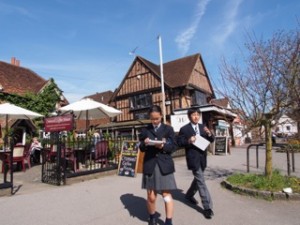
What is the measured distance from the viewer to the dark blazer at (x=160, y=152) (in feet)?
14.0

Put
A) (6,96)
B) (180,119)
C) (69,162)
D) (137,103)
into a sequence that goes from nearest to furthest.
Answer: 1. (69,162)
2. (180,119)
3. (6,96)
4. (137,103)

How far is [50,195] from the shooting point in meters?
6.75

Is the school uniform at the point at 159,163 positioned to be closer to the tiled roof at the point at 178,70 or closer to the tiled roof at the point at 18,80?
the tiled roof at the point at 178,70

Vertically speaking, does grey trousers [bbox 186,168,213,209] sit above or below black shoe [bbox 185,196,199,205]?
above

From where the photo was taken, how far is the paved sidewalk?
4.80 metres

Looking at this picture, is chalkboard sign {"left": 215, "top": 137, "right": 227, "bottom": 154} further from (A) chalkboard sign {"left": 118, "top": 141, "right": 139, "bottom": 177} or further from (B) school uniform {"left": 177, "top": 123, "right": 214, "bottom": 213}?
(B) school uniform {"left": 177, "top": 123, "right": 214, "bottom": 213}

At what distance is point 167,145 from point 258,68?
390 cm

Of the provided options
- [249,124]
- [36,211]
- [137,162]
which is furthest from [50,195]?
[249,124]

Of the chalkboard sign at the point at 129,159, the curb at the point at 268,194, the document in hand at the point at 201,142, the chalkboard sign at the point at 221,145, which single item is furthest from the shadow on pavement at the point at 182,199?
the chalkboard sign at the point at 221,145

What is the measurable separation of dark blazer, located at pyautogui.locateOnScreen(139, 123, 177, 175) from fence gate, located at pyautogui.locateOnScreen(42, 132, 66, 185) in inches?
171

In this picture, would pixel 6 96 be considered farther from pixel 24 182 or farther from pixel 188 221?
pixel 188 221

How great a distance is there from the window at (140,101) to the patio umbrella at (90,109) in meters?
15.5

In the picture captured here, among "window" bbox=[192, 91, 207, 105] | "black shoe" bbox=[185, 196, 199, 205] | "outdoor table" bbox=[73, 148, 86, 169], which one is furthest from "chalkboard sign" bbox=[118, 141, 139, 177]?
"window" bbox=[192, 91, 207, 105]

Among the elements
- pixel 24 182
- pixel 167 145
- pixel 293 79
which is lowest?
pixel 24 182
